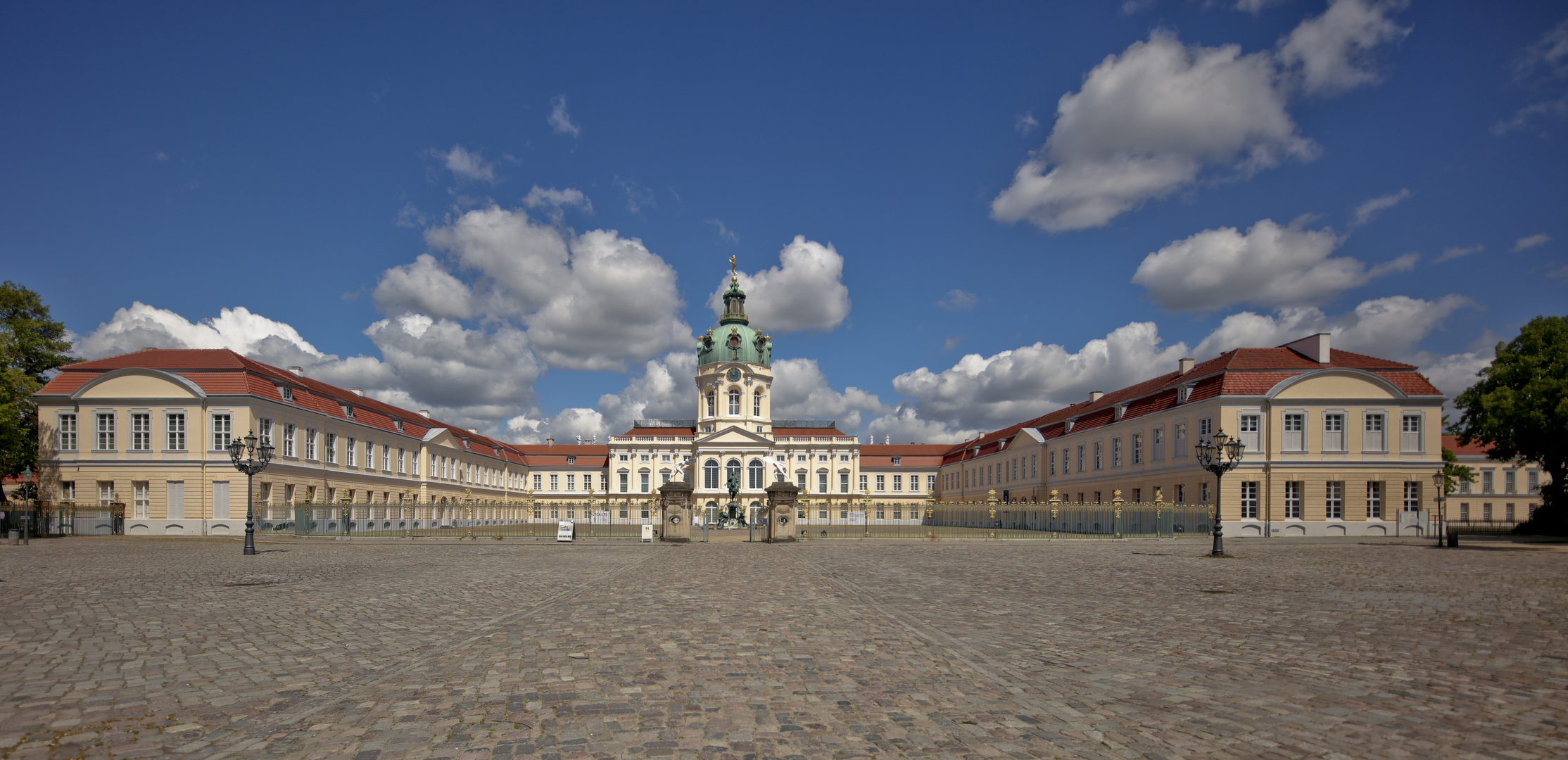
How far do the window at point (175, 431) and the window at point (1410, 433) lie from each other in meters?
60.9

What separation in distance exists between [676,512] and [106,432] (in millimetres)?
30711

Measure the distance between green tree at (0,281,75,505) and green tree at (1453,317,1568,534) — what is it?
71.6 meters

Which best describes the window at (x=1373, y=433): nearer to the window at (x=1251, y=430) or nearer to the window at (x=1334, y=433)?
the window at (x=1334, y=433)

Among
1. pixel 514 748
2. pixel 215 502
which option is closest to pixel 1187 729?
pixel 514 748

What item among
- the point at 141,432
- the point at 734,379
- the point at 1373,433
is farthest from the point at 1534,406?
the point at 141,432

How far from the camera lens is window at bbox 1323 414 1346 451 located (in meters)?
41.6

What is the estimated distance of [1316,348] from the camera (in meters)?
42.8

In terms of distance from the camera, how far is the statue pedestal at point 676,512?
109 ft

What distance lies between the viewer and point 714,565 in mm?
20594

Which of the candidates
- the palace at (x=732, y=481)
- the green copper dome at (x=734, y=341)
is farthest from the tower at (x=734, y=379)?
the palace at (x=732, y=481)

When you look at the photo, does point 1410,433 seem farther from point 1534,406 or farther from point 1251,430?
point 1251,430

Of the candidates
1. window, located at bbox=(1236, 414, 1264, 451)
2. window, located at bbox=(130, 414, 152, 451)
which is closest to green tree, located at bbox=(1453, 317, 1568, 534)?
window, located at bbox=(1236, 414, 1264, 451)

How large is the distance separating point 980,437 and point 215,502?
6936cm

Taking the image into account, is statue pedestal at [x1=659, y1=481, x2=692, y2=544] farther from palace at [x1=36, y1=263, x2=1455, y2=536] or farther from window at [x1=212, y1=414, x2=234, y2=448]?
window at [x1=212, y1=414, x2=234, y2=448]
